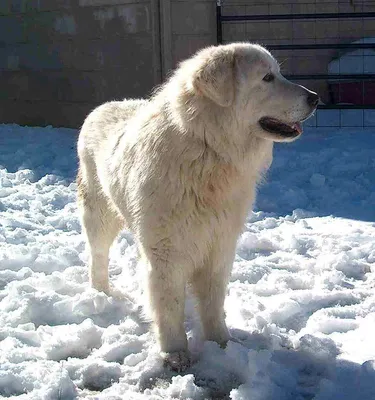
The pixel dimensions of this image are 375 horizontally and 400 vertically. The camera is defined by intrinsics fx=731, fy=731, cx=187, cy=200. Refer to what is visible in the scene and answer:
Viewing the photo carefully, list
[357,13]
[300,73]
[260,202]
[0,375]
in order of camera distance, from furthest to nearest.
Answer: [300,73], [357,13], [260,202], [0,375]

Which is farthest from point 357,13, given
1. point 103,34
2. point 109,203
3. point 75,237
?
point 109,203

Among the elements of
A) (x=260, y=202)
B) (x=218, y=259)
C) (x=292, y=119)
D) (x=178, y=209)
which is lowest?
(x=260, y=202)

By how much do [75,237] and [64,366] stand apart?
259 cm

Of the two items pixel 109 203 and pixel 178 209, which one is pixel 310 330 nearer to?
pixel 178 209

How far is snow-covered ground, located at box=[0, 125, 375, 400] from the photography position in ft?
12.0

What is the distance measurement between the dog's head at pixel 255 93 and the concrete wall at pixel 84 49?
21.2ft

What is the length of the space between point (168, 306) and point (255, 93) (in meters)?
1.23

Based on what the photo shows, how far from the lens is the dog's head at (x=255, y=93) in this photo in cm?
379

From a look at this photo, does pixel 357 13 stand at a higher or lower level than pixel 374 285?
higher

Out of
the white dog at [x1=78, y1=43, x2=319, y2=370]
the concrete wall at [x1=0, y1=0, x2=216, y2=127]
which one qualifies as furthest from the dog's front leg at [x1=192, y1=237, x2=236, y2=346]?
the concrete wall at [x1=0, y1=0, x2=216, y2=127]

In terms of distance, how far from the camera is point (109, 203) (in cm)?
478

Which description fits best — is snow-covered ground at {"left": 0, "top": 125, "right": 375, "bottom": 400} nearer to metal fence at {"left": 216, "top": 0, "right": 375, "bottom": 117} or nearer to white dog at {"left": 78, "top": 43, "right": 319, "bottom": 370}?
white dog at {"left": 78, "top": 43, "right": 319, "bottom": 370}

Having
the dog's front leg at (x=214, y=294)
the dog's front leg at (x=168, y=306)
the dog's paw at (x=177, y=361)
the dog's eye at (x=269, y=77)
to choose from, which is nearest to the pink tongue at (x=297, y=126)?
the dog's eye at (x=269, y=77)

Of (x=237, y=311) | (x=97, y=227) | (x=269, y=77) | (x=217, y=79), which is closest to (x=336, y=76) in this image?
(x=97, y=227)
